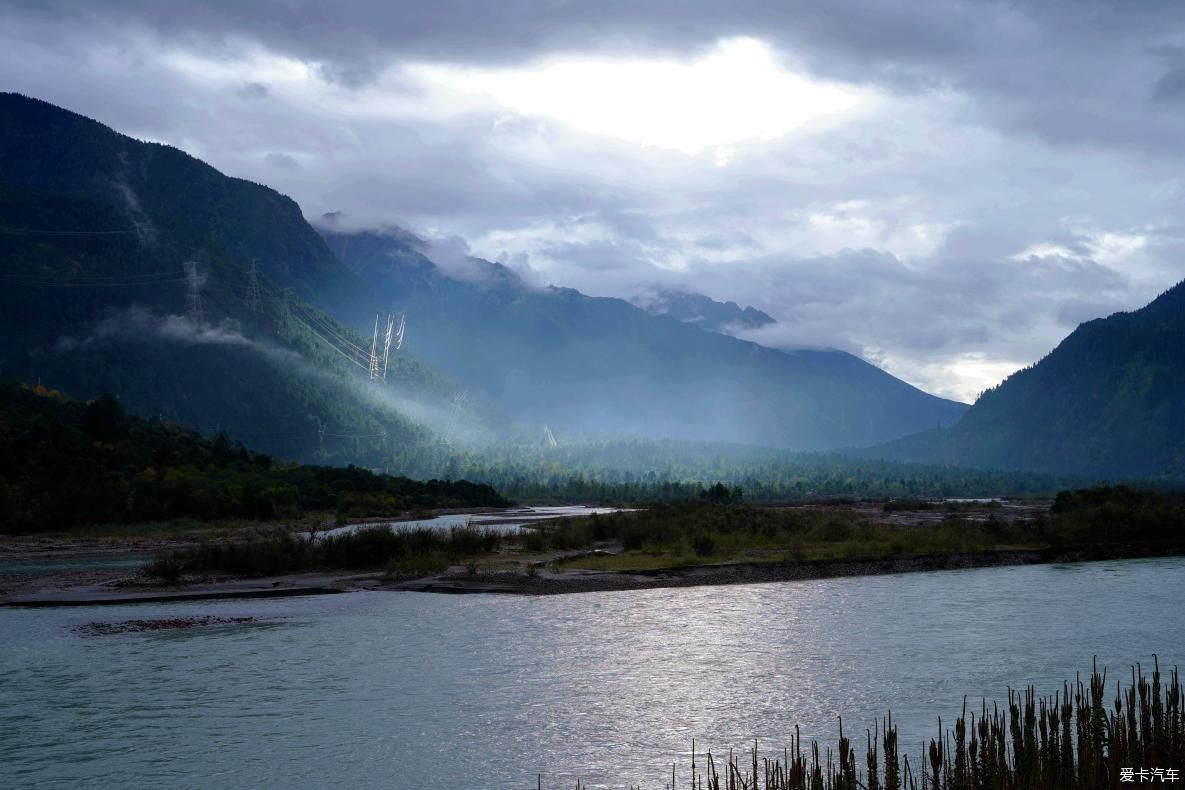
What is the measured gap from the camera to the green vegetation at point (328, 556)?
4903cm

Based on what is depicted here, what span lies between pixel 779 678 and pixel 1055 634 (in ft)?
34.4

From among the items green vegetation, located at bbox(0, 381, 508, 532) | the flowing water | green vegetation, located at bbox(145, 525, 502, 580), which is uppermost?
green vegetation, located at bbox(0, 381, 508, 532)

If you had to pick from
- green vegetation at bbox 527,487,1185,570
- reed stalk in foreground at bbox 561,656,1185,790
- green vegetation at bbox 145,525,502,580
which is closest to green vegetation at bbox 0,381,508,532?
green vegetation at bbox 145,525,502,580

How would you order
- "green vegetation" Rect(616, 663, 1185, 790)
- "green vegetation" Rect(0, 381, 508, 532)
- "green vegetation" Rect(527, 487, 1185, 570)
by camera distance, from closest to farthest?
"green vegetation" Rect(616, 663, 1185, 790) → "green vegetation" Rect(527, 487, 1185, 570) → "green vegetation" Rect(0, 381, 508, 532)

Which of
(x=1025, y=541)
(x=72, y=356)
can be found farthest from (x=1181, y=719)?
(x=72, y=356)

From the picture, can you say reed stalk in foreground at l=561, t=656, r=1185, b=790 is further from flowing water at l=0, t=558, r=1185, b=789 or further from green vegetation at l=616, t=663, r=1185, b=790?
flowing water at l=0, t=558, r=1185, b=789

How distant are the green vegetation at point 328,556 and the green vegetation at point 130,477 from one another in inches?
1414

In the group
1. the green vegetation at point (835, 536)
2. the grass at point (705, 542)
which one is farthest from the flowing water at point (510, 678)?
the green vegetation at point (835, 536)

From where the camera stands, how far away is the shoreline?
A: 43.1m

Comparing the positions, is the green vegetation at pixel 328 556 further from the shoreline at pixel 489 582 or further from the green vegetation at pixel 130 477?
the green vegetation at pixel 130 477

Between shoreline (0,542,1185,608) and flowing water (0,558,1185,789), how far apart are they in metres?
1.70

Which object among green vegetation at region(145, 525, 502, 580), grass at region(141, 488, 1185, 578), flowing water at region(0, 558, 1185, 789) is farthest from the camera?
grass at region(141, 488, 1185, 578)

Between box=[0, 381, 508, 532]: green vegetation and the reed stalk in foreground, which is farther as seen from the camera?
box=[0, 381, 508, 532]: green vegetation

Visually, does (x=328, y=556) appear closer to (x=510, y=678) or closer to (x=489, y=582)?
(x=489, y=582)
